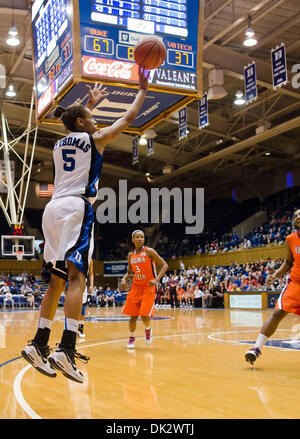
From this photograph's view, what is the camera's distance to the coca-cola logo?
24.3 feet

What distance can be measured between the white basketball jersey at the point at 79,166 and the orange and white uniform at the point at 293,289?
2546 mm

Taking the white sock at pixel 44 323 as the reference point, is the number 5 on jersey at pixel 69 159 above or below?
above

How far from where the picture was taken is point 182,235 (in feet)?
115

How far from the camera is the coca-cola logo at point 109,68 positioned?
7395 millimetres

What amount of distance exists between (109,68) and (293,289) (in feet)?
14.5

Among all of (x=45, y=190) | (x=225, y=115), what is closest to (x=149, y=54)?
(x=225, y=115)

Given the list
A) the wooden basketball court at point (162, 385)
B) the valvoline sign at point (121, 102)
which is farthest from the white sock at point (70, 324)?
the valvoline sign at point (121, 102)

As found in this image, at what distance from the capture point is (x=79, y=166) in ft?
11.4

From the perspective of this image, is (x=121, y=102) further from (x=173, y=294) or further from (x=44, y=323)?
(x=173, y=294)

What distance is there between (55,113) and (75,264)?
1208 millimetres

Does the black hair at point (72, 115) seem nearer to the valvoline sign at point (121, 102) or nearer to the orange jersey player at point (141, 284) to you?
the orange jersey player at point (141, 284)

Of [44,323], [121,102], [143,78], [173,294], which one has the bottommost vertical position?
[173,294]

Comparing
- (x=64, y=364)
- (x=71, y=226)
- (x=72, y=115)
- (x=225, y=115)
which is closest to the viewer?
(x=64, y=364)

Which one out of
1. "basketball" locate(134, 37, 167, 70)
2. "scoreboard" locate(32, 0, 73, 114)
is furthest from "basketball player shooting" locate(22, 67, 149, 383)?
"scoreboard" locate(32, 0, 73, 114)
